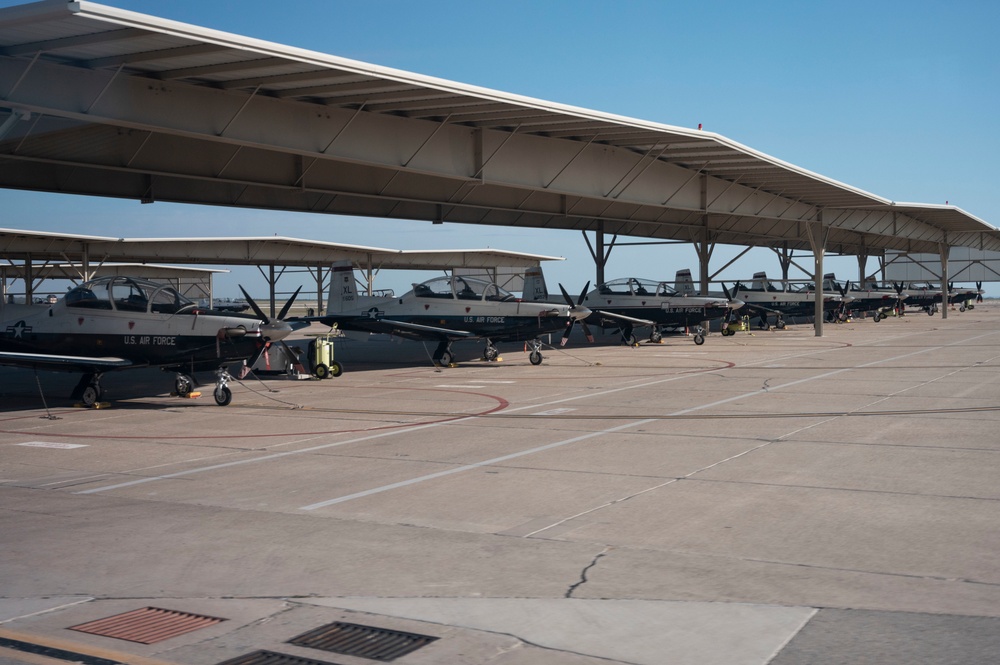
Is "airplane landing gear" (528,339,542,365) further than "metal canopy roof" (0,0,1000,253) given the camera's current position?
Yes

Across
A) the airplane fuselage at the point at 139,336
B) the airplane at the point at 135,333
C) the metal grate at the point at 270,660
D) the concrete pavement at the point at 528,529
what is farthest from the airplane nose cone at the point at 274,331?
the metal grate at the point at 270,660

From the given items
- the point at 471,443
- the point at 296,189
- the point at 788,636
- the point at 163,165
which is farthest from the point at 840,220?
the point at 788,636

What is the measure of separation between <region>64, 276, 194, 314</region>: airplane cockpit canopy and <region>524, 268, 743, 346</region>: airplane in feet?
64.3

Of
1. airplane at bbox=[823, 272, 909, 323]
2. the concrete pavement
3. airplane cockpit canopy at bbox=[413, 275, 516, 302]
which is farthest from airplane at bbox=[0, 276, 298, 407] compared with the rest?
airplane at bbox=[823, 272, 909, 323]

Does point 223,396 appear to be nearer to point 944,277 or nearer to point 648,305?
point 648,305

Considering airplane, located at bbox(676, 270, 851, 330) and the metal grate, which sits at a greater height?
airplane, located at bbox(676, 270, 851, 330)

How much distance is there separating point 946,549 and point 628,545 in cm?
249

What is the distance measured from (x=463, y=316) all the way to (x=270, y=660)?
2399cm

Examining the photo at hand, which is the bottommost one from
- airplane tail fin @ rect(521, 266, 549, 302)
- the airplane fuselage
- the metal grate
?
the metal grate

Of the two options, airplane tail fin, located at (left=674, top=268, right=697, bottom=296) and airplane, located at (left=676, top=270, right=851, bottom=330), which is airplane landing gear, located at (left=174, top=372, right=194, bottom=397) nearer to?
airplane tail fin, located at (left=674, top=268, right=697, bottom=296)

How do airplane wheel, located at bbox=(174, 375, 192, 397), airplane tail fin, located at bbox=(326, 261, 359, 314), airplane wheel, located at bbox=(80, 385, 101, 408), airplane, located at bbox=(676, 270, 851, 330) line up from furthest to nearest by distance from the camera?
airplane, located at bbox=(676, 270, 851, 330) < airplane tail fin, located at bbox=(326, 261, 359, 314) < airplane wheel, located at bbox=(174, 375, 192, 397) < airplane wheel, located at bbox=(80, 385, 101, 408)

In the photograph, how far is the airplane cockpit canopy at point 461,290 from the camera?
29.2 metres

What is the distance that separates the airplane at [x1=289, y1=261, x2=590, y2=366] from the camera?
2864cm

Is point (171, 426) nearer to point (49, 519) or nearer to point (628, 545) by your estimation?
point (49, 519)
